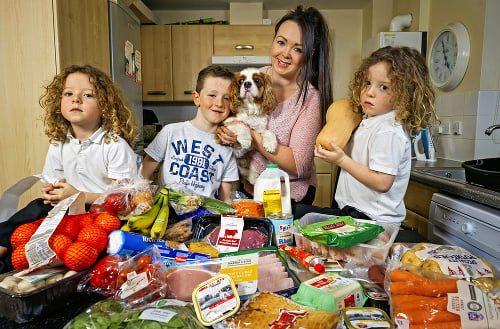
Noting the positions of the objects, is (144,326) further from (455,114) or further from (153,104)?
(153,104)

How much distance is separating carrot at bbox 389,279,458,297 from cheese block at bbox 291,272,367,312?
7 centimetres

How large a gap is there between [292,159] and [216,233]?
0.59 metres

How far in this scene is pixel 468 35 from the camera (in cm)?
242

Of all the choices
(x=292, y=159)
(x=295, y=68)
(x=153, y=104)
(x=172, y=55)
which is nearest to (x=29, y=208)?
(x=292, y=159)

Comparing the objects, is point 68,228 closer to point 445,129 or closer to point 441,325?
point 441,325

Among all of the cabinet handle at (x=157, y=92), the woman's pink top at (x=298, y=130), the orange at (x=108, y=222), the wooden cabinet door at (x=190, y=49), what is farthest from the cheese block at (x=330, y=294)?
the cabinet handle at (x=157, y=92)

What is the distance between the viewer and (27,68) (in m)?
1.89

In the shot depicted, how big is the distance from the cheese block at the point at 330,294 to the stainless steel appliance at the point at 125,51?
90.4 inches

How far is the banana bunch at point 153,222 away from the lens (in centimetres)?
90

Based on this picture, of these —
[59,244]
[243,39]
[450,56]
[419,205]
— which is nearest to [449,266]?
[59,244]

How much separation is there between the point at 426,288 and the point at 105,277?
63 cm

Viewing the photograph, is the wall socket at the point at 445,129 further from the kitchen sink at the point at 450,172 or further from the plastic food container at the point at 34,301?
the plastic food container at the point at 34,301

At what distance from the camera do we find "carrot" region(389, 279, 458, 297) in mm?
624

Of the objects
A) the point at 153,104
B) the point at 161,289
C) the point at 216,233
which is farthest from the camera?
the point at 153,104
